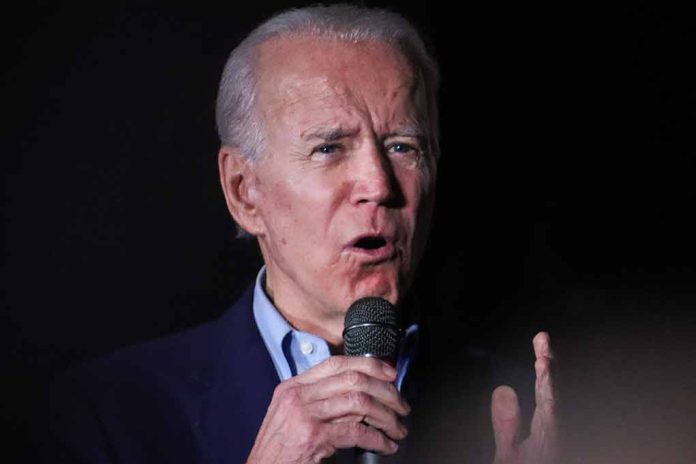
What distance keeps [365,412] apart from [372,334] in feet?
0.42

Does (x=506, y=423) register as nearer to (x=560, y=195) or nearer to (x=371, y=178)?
(x=371, y=178)

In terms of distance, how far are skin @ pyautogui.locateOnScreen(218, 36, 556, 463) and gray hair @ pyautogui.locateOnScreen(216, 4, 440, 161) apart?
0.02 meters

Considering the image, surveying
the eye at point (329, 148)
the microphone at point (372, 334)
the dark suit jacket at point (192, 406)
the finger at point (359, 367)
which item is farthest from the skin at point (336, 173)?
the finger at point (359, 367)

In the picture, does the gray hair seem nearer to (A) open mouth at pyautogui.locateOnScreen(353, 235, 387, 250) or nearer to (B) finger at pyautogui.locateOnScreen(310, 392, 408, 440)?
(A) open mouth at pyautogui.locateOnScreen(353, 235, 387, 250)

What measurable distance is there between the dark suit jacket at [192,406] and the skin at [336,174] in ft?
0.45

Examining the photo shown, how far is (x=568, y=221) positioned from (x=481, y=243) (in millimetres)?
212

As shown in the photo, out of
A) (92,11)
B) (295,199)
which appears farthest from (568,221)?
(92,11)

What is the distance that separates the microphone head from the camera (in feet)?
5.03

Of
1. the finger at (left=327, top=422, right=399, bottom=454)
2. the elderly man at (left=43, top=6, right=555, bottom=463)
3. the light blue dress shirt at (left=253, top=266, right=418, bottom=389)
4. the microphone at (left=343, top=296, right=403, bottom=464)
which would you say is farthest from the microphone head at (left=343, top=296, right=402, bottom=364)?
the light blue dress shirt at (left=253, top=266, right=418, bottom=389)

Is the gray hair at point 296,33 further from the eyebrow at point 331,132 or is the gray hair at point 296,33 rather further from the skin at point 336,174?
the eyebrow at point 331,132

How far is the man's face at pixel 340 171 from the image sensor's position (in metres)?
1.86

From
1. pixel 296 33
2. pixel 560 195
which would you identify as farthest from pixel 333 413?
pixel 560 195

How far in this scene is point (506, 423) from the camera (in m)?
1.71

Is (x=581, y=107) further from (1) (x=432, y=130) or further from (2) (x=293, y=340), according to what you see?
(2) (x=293, y=340)
